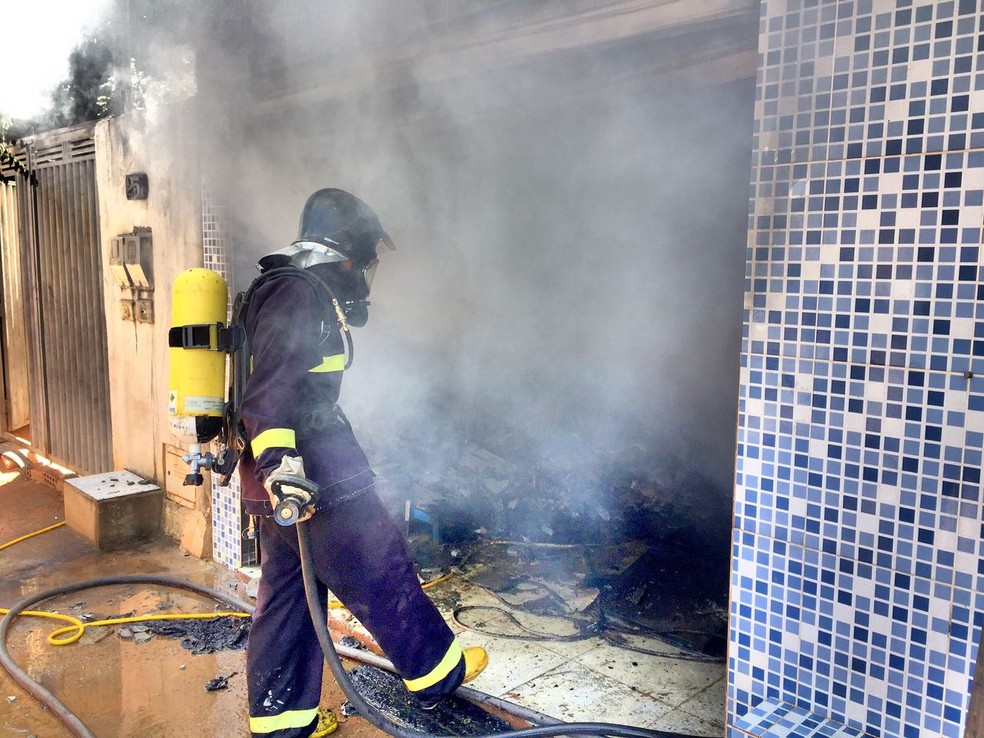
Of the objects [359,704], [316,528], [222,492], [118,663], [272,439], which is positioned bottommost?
[118,663]

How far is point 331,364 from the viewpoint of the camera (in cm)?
350

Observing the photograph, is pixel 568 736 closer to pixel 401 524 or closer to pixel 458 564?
pixel 458 564

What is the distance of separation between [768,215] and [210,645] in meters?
4.08

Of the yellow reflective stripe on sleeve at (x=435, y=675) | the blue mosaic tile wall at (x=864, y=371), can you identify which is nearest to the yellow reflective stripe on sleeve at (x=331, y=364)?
the yellow reflective stripe on sleeve at (x=435, y=675)

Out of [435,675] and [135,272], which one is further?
[135,272]

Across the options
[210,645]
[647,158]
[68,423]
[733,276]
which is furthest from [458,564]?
[68,423]

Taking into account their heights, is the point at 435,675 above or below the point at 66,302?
below

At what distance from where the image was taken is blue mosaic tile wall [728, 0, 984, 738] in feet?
7.46

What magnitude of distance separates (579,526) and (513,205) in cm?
348

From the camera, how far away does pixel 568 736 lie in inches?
142

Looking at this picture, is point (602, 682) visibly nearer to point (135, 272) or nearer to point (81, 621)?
point (81, 621)

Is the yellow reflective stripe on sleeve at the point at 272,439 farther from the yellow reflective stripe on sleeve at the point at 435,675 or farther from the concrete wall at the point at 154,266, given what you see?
the concrete wall at the point at 154,266

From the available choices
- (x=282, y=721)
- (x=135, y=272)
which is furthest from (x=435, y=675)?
(x=135, y=272)

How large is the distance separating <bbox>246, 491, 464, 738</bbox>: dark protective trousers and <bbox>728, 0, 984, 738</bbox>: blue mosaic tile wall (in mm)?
1426
